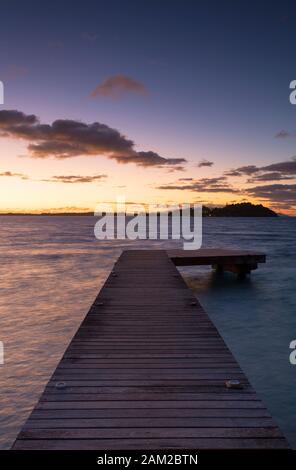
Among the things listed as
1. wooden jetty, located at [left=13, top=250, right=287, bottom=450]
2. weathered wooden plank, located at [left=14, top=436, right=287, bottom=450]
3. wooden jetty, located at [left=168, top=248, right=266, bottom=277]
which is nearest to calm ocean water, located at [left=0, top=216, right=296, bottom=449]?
wooden jetty, located at [left=168, top=248, right=266, bottom=277]

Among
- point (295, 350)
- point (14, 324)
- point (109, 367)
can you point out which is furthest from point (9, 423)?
point (295, 350)

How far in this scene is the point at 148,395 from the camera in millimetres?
3932

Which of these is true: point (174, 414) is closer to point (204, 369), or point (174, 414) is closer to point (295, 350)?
point (204, 369)

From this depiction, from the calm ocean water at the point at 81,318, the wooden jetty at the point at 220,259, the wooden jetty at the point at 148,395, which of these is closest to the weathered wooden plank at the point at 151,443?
the wooden jetty at the point at 148,395

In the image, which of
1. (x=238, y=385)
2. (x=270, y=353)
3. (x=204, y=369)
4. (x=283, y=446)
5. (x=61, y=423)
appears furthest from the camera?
(x=270, y=353)

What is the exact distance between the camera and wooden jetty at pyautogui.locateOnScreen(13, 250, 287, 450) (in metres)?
3.14

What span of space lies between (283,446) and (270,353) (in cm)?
713

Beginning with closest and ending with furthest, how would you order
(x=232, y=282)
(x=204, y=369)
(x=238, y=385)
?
(x=238, y=385)
(x=204, y=369)
(x=232, y=282)

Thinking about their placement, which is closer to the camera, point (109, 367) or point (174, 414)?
point (174, 414)

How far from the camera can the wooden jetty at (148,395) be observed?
3141mm

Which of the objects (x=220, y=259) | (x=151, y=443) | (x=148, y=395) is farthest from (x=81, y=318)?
(x=151, y=443)

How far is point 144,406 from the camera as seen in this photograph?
3.69 metres

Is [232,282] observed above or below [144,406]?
below

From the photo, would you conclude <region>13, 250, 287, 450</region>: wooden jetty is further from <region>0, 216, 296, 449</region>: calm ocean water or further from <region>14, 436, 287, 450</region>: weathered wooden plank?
<region>0, 216, 296, 449</region>: calm ocean water
